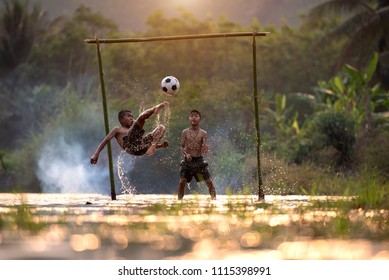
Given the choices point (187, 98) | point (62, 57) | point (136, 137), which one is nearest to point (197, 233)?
point (136, 137)

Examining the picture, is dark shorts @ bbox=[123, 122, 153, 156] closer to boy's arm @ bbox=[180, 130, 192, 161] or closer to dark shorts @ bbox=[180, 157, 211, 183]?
boy's arm @ bbox=[180, 130, 192, 161]

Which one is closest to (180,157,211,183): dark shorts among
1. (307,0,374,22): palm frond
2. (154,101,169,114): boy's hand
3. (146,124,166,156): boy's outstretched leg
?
(146,124,166,156): boy's outstretched leg

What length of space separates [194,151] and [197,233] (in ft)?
24.7

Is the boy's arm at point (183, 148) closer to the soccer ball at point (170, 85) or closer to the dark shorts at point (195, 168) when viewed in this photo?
the dark shorts at point (195, 168)

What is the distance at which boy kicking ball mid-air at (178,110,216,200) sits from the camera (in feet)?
61.8

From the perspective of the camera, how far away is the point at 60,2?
Result: 133625 millimetres

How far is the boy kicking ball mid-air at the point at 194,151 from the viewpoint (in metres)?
18.8

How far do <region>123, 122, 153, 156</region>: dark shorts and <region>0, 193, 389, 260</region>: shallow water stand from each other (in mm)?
3313

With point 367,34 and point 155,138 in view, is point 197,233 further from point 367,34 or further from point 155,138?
point 367,34

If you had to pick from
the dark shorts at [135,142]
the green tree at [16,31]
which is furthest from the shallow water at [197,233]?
the green tree at [16,31]

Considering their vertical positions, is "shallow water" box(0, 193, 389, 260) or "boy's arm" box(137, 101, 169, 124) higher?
"boy's arm" box(137, 101, 169, 124)

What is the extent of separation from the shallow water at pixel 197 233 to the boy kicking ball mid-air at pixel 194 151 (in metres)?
3.74

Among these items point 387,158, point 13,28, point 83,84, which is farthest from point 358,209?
point 13,28

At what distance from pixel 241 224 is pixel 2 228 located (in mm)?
2635
